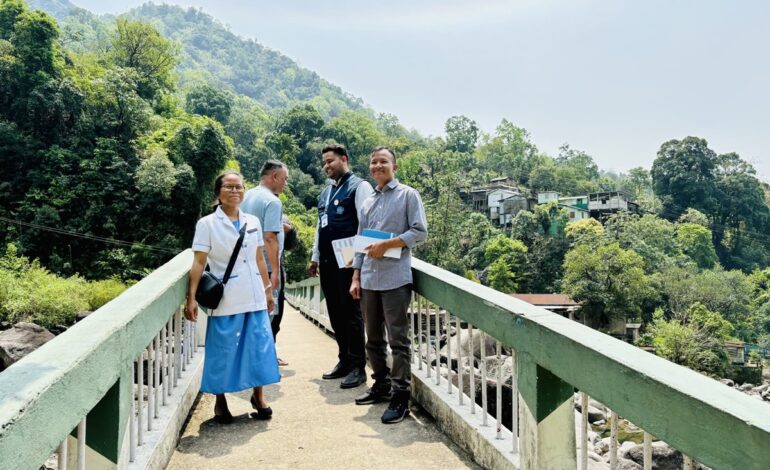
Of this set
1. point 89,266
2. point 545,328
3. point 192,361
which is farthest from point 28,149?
point 545,328

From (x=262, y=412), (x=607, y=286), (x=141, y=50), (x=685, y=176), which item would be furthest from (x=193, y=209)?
(x=685, y=176)

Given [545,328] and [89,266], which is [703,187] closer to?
[89,266]

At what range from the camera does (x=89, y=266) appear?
31641 millimetres

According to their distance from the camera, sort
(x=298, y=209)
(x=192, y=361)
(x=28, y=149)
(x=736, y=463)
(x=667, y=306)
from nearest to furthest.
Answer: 1. (x=736, y=463)
2. (x=192, y=361)
3. (x=28, y=149)
4. (x=667, y=306)
5. (x=298, y=209)

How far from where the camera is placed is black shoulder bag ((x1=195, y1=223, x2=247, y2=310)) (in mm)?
3428

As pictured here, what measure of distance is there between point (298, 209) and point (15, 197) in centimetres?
2403

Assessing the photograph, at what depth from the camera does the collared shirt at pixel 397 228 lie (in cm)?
360

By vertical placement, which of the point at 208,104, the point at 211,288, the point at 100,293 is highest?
the point at 208,104

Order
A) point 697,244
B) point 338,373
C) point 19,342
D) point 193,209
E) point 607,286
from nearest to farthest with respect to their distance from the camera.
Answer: point 338,373, point 19,342, point 193,209, point 607,286, point 697,244

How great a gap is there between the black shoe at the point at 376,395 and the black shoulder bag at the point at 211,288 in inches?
50.8

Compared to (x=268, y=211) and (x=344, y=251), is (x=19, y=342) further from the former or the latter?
(x=344, y=251)

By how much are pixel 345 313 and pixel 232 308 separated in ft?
4.24

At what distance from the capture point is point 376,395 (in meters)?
4.05

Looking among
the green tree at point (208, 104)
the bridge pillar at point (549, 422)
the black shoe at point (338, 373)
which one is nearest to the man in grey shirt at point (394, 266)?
the black shoe at point (338, 373)
